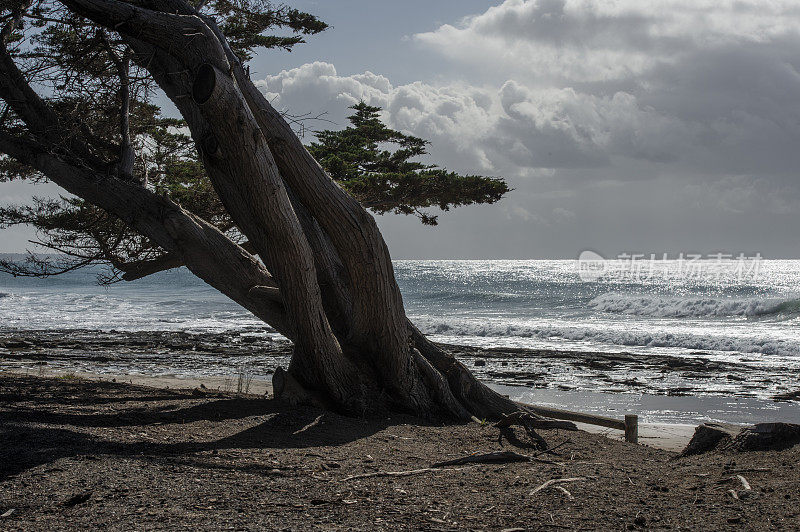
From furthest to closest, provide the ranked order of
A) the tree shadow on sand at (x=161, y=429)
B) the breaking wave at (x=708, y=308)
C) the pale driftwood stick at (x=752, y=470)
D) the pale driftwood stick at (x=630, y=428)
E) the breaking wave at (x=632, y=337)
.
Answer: the breaking wave at (x=708, y=308)
the breaking wave at (x=632, y=337)
the pale driftwood stick at (x=630, y=428)
the pale driftwood stick at (x=752, y=470)
the tree shadow on sand at (x=161, y=429)

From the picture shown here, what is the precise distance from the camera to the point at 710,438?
18.2ft

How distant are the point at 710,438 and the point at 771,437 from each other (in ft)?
1.70

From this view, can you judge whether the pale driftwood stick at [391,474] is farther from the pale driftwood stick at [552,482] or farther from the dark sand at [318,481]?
the pale driftwood stick at [552,482]

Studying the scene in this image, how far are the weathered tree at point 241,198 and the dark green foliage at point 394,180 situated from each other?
11.0 ft

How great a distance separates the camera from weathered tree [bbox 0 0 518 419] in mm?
5152

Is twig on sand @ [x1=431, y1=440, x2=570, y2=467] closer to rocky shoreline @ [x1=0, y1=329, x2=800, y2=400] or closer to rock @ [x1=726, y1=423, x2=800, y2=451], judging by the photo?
rock @ [x1=726, y1=423, x2=800, y2=451]

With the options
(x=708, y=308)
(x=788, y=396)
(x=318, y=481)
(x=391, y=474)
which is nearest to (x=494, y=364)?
(x=788, y=396)

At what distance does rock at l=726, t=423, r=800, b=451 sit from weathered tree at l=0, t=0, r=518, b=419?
8.37 feet

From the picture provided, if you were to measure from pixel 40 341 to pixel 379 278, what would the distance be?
52.0 ft

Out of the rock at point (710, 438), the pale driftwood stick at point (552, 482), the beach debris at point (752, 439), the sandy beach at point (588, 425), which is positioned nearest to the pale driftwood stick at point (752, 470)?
the beach debris at point (752, 439)

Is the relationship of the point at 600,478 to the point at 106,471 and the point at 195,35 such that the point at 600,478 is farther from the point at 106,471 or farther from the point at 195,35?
the point at 195,35

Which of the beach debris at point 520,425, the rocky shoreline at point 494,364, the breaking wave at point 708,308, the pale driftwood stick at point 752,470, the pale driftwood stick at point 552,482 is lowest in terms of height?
the rocky shoreline at point 494,364

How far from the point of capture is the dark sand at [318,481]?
10.3 feet

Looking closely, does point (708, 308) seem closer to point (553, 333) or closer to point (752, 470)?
point (553, 333)
